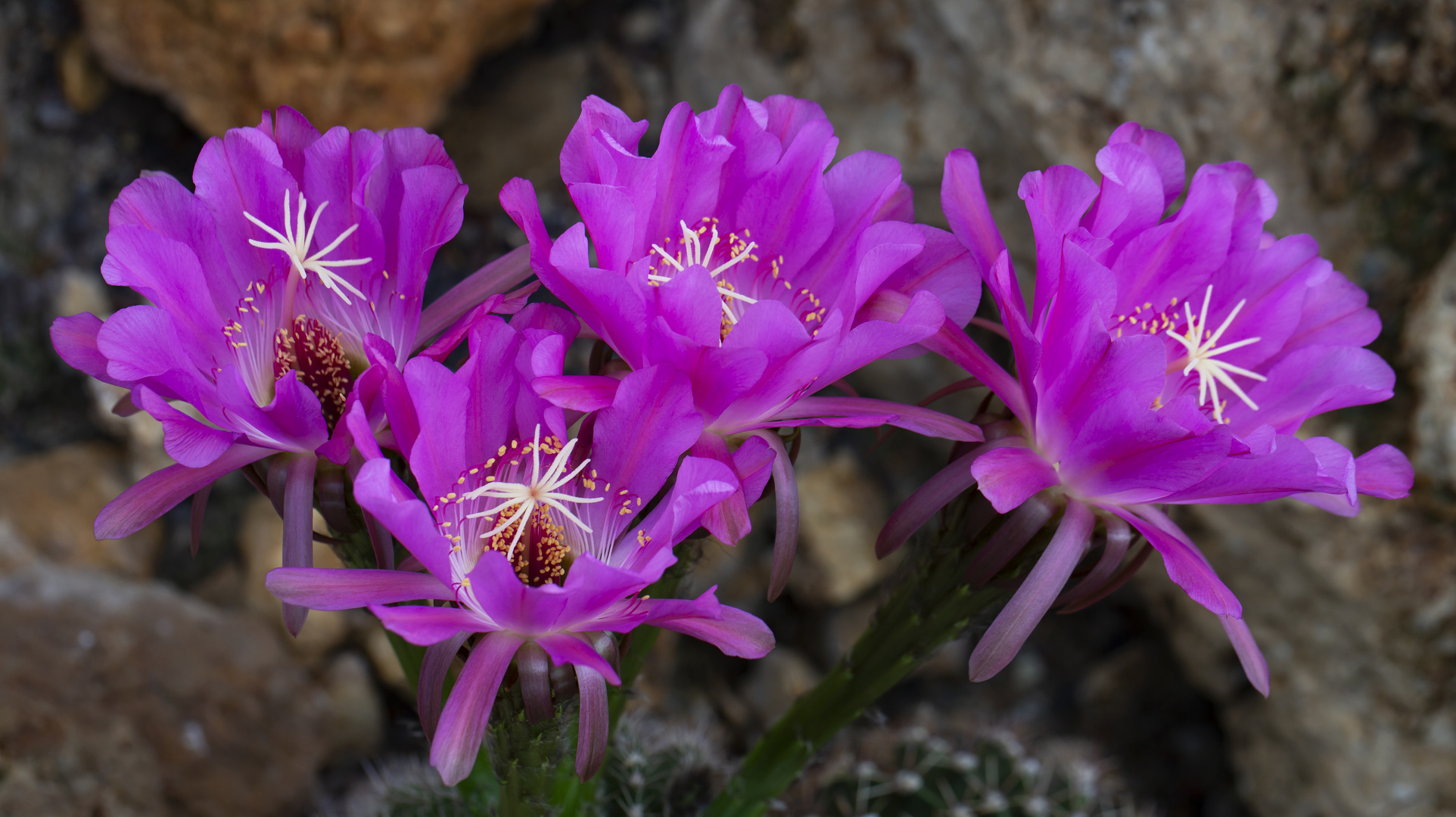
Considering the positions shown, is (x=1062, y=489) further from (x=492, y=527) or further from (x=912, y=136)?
(x=912, y=136)

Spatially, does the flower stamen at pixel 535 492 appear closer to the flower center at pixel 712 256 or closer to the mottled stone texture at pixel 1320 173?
the flower center at pixel 712 256

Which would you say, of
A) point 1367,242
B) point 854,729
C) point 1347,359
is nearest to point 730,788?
point 1347,359

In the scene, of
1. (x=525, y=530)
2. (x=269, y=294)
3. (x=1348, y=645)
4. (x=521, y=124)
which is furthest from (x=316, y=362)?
(x=1348, y=645)

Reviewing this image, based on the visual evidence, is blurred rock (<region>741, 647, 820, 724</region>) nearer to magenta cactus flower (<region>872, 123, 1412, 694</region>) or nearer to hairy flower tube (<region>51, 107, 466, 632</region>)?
magenta cactus flower (<region>872, 123, 1412, 694</region>)

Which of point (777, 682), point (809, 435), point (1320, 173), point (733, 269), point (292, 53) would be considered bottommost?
point (777, 682)

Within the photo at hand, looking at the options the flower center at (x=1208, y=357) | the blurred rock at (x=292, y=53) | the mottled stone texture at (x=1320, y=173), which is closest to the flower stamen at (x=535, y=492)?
the flower center at (x=1208, y=357)

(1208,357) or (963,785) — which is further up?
(1208,357)

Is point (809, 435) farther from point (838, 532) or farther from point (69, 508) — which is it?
point (69, 508)

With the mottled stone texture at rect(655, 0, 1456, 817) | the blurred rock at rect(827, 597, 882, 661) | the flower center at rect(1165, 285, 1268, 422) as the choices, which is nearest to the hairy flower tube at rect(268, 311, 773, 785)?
the flower center at rect(1165, 285, 1268, 422)
